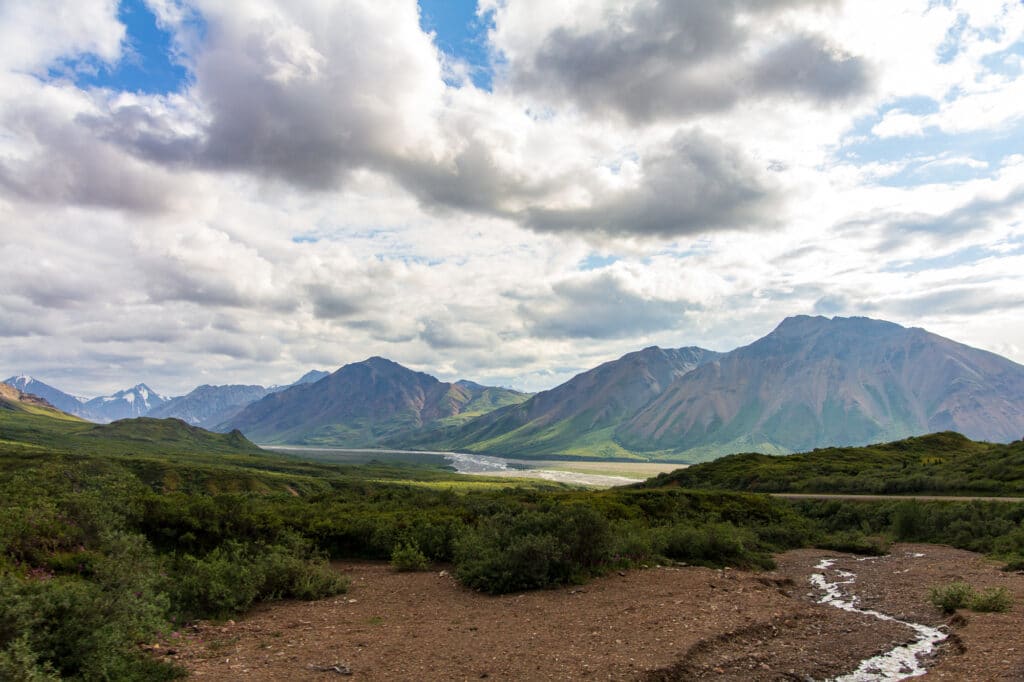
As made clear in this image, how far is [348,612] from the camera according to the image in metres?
19.0

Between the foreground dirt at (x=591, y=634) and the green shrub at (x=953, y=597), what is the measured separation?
449 mm

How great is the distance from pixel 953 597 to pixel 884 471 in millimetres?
61220

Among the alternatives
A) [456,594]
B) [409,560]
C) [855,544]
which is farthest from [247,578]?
[855,544]

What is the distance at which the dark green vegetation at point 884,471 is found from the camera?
59469mm

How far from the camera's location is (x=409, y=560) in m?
25.6

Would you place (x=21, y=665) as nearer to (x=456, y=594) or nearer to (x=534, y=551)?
(x=456, y=594)

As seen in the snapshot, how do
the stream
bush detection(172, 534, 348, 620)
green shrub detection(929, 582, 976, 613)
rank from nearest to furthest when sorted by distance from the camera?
the stream → bush detection(172, 534, 348, 620) → green shrub detection(929, 582, 976, 613)

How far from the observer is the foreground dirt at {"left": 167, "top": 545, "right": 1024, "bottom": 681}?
45.5 ft

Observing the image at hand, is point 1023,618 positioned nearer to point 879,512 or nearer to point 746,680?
point 746,680

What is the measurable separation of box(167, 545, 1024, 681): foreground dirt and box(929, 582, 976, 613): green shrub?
0.45m

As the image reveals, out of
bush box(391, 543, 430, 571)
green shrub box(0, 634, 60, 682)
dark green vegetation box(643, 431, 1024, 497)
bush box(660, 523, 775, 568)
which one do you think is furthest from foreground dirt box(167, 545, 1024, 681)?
dark green vegetation box(643, 431, 1024, 497)

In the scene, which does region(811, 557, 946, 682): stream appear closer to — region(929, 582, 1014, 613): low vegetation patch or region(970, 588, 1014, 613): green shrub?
region(929, 582, 1014, 613): low vegetation patch

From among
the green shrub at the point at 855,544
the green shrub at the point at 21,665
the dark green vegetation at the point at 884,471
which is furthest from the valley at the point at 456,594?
the dark green vegetation at the point at 884,471

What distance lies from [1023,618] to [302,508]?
3158 centimetres
